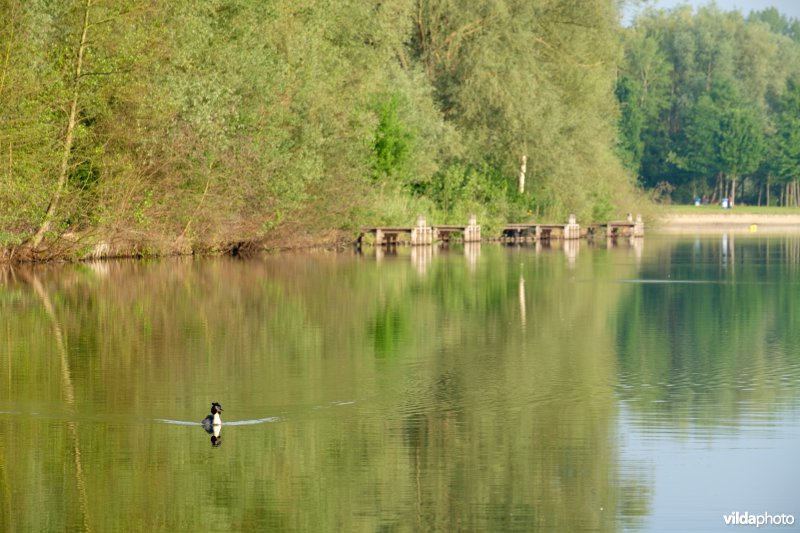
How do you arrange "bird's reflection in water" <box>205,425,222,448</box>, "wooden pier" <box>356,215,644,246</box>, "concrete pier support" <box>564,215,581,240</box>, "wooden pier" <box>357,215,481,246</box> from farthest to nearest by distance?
"concrete pier support" <box>564,215,581,240</box> → "wooden pier" <box>356,215,644,246</box> → "wooden pier" <box>357,215,481,246</box> → "bird's reflection in water" <box>205,425,222,448</box>

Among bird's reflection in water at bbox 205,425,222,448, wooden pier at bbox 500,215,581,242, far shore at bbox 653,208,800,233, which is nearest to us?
bird's reflection in water at bbox 205,425,222,448

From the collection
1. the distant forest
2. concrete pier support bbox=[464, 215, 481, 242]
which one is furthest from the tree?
concrete pier support bbox=[464, 215, 481, 242]

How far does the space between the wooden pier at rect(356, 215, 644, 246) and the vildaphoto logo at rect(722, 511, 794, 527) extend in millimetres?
47754

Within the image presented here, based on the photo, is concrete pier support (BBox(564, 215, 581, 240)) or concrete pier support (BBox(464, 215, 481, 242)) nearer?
concrete pier support (BBox(464, 215, 481, 242))

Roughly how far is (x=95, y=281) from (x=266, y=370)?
17.3 m

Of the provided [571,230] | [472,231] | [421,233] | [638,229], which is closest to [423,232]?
[421,233]

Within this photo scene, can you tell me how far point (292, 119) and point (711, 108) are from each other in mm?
88919

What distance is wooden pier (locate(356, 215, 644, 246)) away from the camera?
59469 millimetres

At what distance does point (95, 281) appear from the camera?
3450 cm

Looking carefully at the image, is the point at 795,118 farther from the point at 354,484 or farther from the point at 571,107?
the point at 354,484

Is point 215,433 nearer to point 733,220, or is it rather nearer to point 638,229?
point 638,229

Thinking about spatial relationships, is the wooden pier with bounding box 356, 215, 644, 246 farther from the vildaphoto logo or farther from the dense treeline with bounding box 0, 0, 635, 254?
the vildaphoto logo

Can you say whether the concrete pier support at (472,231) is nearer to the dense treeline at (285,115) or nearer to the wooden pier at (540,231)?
the dense treeline at (285,115)

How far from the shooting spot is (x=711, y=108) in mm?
128750
